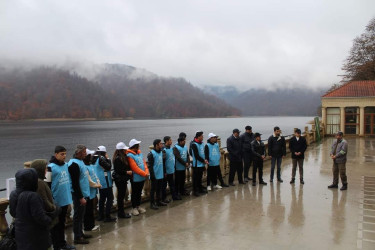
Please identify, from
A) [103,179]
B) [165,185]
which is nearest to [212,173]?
[165,185]

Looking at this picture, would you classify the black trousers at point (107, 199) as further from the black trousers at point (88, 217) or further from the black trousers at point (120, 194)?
the black trousers at point (88, 217)

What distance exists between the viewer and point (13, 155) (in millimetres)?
42875

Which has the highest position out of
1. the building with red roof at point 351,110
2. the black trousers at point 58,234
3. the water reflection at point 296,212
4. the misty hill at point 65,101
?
the misty hill at point 65,101

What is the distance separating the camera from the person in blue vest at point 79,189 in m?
5.45

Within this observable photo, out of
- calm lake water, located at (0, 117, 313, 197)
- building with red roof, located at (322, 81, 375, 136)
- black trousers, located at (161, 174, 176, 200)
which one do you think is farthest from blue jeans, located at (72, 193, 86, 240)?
building with red roof, located at (322, 81, 375, 136)

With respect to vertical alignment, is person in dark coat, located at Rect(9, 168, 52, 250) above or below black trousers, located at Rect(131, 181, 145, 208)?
above

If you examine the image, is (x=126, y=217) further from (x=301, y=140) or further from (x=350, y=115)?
(x=350, y=115)

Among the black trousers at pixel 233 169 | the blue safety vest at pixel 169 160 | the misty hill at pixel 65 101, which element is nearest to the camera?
the blue safety vest at pixel 169 160

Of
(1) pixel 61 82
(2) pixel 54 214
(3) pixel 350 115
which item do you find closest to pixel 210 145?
(2) pixel 54 214

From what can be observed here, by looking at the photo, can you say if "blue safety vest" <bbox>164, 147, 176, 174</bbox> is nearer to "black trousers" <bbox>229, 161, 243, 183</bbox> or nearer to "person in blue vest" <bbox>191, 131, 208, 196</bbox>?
"person in blue vest" <bbox>191, 131, 208, 196</bbox>

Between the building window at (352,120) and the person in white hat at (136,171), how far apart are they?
27.0 meters

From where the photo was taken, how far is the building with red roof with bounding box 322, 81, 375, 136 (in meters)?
28.5

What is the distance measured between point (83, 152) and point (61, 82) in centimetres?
17383

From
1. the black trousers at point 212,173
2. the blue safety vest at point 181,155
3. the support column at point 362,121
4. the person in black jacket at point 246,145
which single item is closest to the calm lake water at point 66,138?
the black trousers at point 212,173
